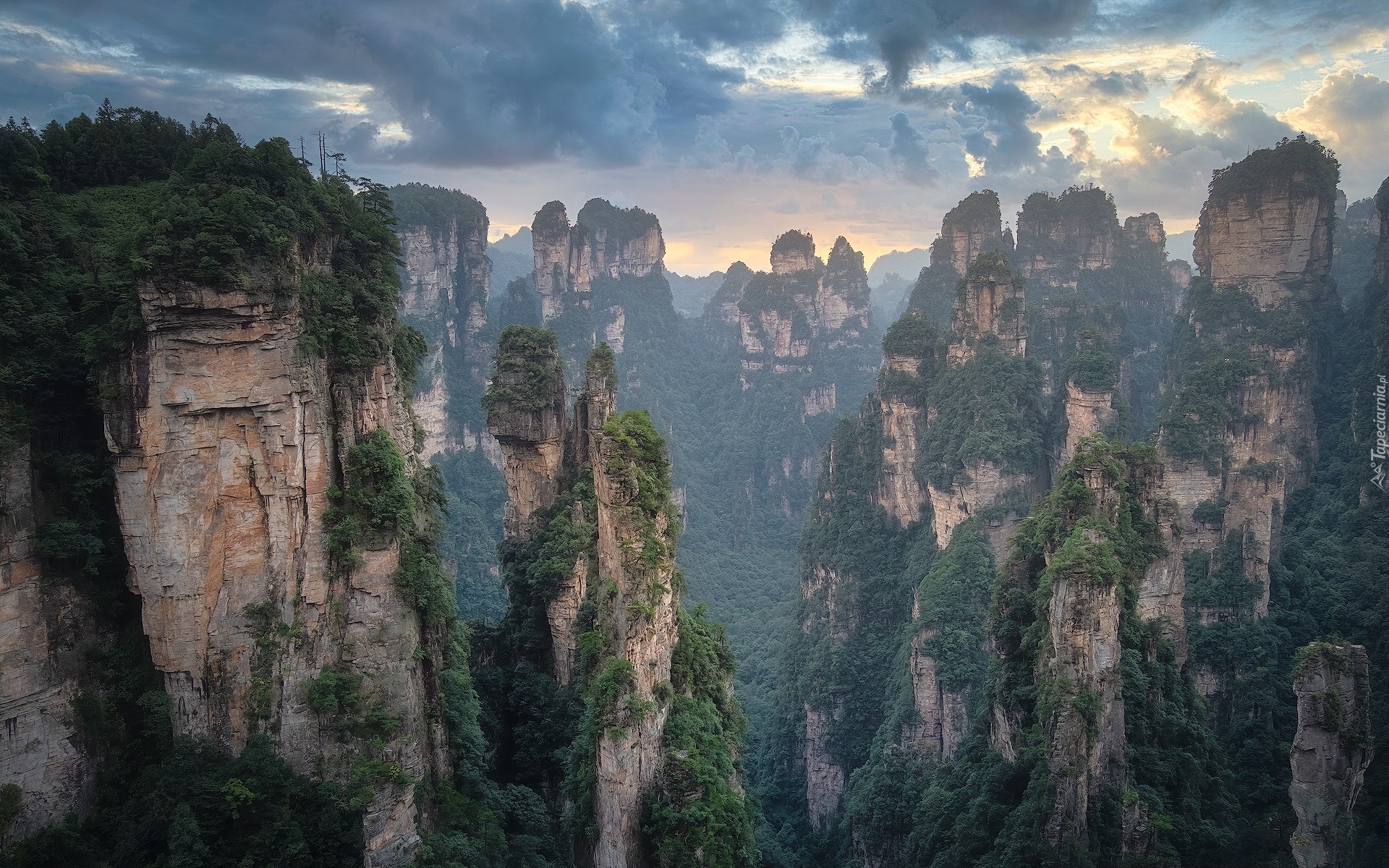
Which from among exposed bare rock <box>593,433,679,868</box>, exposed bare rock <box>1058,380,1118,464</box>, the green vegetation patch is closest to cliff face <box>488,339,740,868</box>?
exposed bare rock <box>593,433,679,868</box>

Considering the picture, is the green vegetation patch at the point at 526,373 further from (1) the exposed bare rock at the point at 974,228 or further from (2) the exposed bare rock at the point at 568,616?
(1) the exposed bare rock at the point at 974,228

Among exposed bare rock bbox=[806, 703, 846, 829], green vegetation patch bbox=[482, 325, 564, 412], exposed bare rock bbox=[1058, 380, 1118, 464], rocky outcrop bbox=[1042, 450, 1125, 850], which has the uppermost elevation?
green vegetation patch bbox=[482, 325, 564, 412]

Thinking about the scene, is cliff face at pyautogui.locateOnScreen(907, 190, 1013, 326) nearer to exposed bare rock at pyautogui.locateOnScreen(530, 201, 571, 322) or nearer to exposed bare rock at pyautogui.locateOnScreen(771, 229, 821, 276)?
exposed bare rock at pyautogui.locateOnScreen(771, 229, 821, 276)

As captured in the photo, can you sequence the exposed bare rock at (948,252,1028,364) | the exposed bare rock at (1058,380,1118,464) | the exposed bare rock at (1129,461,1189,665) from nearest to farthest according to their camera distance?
1. the exposed bare rock at (1129,461,1189,665)
2. the exposed bare rock at (1058,380,1118,464)
3. the exposed bare rock at (948,252,1028,364)

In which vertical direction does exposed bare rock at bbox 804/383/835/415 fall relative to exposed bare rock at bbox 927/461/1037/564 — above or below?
above

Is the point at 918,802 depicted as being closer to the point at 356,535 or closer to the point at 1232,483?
the point at 1232,483

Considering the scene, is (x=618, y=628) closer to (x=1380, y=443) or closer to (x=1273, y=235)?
(x=1380, y=443)

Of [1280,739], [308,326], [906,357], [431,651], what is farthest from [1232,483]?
[308,326]
